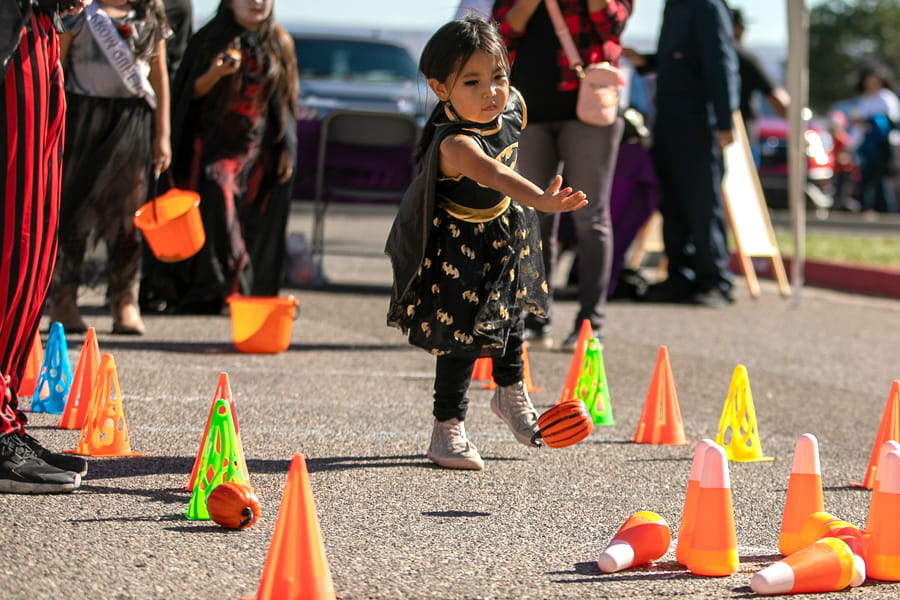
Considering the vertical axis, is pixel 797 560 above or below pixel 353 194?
above

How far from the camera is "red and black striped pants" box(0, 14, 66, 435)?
4164 mm

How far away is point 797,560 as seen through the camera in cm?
354

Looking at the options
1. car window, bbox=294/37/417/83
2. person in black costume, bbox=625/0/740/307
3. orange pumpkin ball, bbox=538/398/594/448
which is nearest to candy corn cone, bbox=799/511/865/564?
orange pumpkin ball, bbox=538/398/594/448

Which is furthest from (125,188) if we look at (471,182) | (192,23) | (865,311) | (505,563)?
(865,311)

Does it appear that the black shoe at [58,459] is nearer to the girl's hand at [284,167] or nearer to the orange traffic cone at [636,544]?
the orange traffic cone at [636,544]

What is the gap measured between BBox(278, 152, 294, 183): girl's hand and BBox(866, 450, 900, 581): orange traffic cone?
548cm

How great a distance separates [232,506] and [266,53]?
4787mm

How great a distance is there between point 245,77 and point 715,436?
3.70 m

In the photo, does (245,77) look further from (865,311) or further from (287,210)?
(865,311)

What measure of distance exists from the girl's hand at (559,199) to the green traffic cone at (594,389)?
5.53ft

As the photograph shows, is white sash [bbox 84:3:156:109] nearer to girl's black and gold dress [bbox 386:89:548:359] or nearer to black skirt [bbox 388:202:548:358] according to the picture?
girl's black and gold dress [bbox 386:89:548:359]

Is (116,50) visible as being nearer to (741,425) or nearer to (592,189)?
(592,189)

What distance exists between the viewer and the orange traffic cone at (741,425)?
5340mm

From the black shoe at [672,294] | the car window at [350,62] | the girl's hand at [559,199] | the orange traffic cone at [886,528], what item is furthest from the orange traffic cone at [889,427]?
the car window at [350,62]
